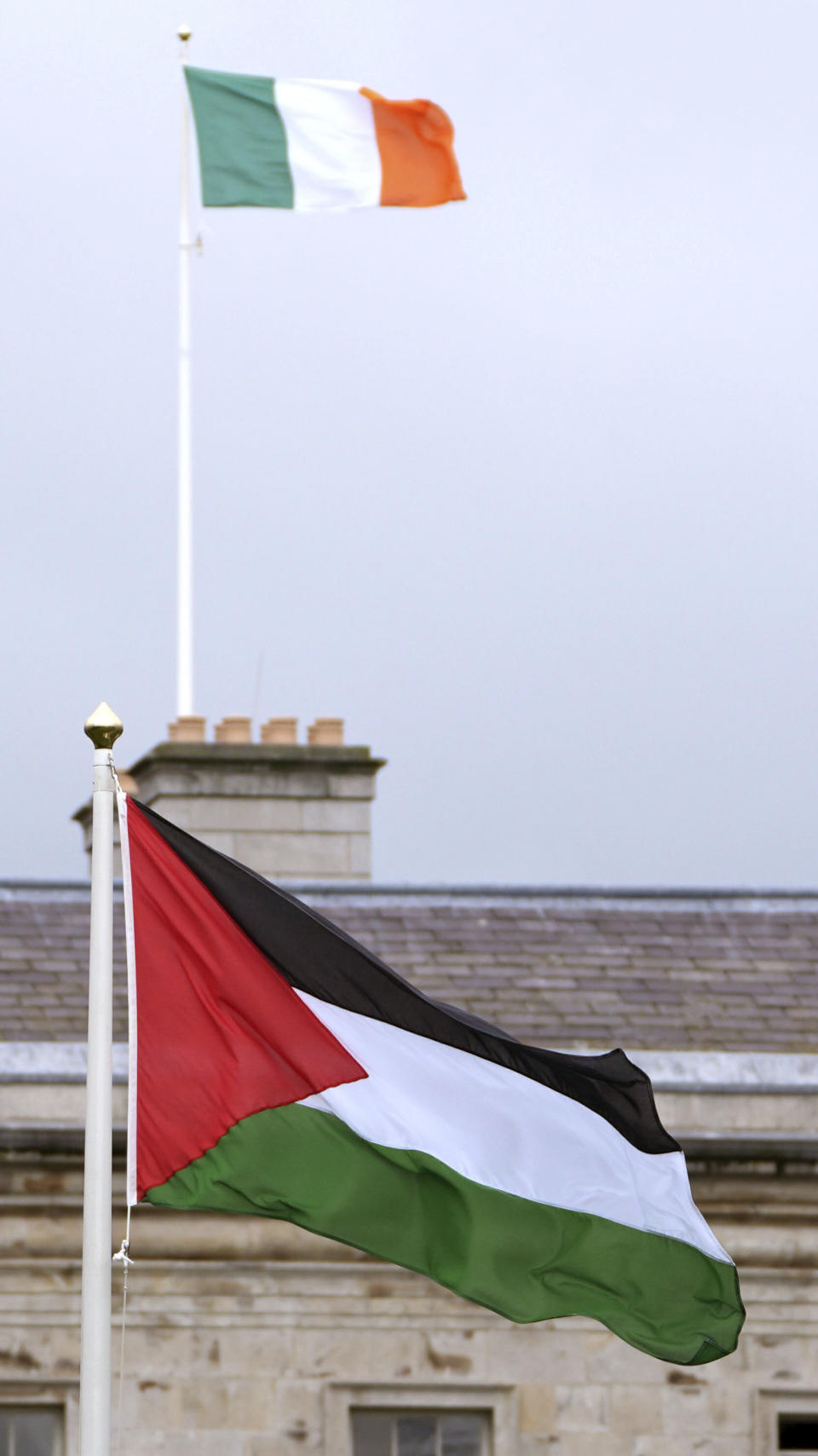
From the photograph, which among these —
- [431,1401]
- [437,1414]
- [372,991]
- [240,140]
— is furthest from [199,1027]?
[240,140]

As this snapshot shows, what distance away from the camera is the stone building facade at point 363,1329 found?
1419cm

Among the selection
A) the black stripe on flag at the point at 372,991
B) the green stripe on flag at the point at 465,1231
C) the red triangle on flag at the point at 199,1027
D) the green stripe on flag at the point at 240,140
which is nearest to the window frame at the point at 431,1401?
the green stripe on flag at the point at 465,1231

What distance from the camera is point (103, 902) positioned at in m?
9.20

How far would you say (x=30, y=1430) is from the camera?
14211 mm

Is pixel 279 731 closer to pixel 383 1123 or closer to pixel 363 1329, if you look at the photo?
pixel 363 1329

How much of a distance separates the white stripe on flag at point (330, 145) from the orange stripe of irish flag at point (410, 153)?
3.5 inches

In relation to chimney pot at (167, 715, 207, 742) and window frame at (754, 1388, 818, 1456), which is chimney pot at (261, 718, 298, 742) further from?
window frame at (754, 1388, 818, 1456)

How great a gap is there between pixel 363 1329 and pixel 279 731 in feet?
17.6

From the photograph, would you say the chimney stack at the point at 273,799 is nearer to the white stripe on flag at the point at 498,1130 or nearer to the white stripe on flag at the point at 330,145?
the white stripe on flag at the point at 330,145

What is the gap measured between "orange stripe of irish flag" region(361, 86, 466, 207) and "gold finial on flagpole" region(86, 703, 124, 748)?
41.9 feet

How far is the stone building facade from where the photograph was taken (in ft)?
46.5

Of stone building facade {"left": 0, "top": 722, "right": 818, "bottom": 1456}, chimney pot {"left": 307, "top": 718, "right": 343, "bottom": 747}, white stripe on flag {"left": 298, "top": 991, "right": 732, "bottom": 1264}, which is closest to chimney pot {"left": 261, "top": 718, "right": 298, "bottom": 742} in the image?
chimney pot {"left": 307, "top": 718, "right": 343, "bottom": 747}

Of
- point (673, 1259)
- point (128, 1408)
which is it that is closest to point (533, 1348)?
point (128, 1408)

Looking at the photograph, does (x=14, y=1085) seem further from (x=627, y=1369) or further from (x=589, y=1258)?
(x=589, y=1258)
